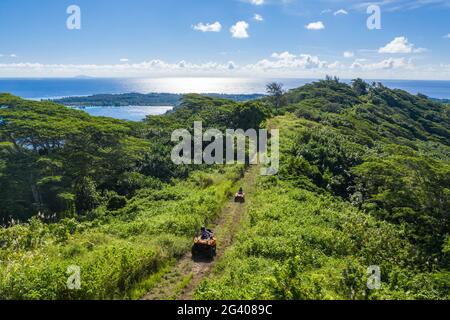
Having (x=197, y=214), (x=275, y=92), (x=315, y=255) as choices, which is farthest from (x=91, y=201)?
(x=275, y=92)

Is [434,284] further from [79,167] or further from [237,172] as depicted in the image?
[79,167]

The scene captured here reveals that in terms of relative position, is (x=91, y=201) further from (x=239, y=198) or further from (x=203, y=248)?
(x=203, y=248)

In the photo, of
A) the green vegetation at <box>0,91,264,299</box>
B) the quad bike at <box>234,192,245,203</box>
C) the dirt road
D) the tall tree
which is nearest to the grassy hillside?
the dirt road

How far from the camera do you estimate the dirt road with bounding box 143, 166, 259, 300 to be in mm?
14266

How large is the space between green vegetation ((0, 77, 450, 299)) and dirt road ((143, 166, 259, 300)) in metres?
0.31

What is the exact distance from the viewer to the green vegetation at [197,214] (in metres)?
13.2

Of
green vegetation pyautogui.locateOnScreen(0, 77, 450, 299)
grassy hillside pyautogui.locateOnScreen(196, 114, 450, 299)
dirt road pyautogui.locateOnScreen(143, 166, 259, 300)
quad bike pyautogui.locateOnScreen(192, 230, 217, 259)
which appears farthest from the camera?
quad bike pyautogui.locateOnScreen(192, 230, 217, 259)

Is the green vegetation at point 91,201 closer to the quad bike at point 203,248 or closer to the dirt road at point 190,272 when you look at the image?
the dirt road at point 190,272

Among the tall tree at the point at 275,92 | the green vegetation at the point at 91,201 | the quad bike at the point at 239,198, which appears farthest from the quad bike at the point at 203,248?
the tall tree at the point at 275,92

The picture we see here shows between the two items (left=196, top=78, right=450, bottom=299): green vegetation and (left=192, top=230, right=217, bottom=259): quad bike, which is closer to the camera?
(left=196, top=78, right=450, bottom=299): green vegetation

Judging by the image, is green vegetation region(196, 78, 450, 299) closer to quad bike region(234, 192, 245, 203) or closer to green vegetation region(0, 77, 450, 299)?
green vegetation region(0, 77, 450, 299)

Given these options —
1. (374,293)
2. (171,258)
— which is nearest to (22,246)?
(171,258)

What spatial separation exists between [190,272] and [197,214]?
20.8 feet

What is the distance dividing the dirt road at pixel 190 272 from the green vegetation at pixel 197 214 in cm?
31
